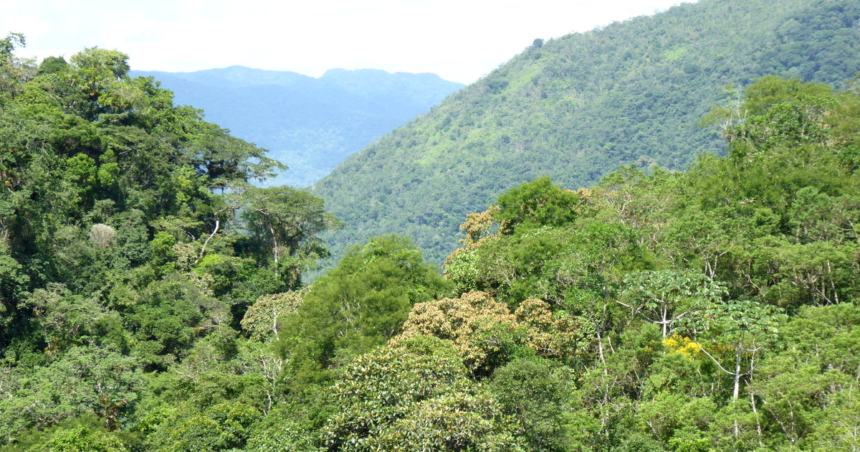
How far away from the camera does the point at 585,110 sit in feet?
421

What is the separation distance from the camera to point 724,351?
12.8 meters

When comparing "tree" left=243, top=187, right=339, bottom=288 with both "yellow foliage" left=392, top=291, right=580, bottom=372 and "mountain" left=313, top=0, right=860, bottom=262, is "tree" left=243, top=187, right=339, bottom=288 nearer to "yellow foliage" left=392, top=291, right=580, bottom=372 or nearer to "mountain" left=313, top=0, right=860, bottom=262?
"yellow foliage" left=392, top=291, right=580, bottom=372

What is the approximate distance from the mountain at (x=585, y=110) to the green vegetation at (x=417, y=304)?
64495 mm

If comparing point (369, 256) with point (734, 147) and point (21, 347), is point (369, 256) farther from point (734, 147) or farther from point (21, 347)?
point (734, 147)

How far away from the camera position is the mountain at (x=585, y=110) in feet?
360

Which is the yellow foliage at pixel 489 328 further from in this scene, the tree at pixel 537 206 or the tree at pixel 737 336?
the tree at pixel 537 206

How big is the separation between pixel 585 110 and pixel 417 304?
117880mm

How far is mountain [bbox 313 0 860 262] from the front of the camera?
10962 centimetres

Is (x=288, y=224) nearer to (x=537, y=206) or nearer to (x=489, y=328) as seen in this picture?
(x=537, y=206)

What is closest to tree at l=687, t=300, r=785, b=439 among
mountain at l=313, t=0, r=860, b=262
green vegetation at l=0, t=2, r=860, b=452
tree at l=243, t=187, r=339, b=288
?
green vegetation at l=0, t=2, r=860, b=452

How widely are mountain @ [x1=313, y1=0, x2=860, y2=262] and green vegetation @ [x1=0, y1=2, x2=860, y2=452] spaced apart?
64495 mm

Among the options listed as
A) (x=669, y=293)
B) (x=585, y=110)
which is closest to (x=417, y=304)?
(x=669, y=293)

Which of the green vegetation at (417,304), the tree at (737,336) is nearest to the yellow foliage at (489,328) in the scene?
the green vegetation at (417,304)

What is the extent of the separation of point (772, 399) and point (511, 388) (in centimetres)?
441
